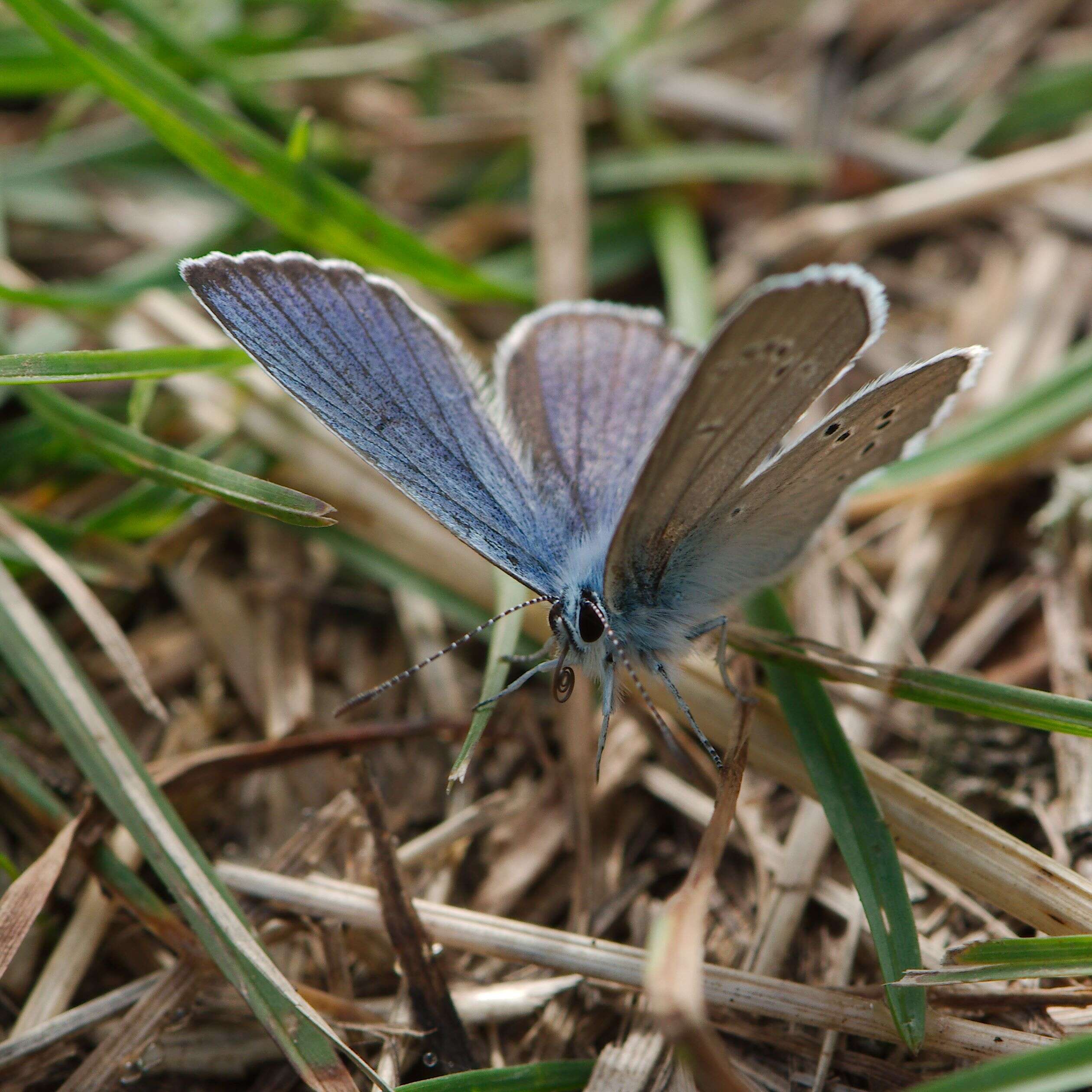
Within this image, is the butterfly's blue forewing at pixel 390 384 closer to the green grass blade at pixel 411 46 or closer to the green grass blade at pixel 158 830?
the green grass blade at pixel 158 830

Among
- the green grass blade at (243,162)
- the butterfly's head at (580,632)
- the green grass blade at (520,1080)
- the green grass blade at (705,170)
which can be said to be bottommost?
the green grass blade at (520,1080)

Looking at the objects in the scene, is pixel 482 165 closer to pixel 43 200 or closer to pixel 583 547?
pixel 43 200

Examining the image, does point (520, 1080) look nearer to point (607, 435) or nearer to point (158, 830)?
point (158, 830)

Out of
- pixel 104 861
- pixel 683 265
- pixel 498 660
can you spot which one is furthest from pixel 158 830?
pixel 683 265

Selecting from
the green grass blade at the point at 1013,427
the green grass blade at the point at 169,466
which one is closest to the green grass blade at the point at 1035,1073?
the green grass blade at the point at 169,466

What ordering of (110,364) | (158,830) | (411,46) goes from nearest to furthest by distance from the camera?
1. (158,830)
2. (110,364)
3. (411,46)
